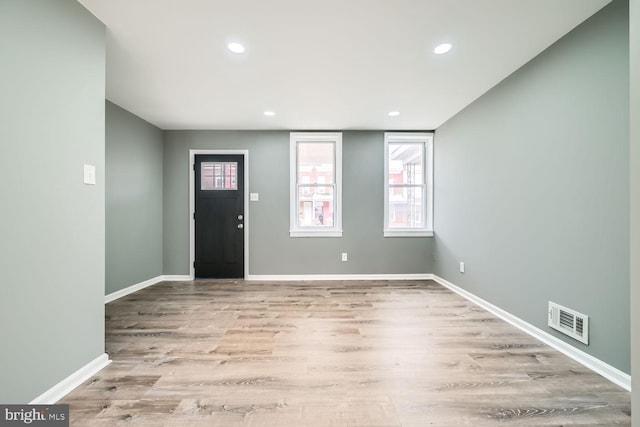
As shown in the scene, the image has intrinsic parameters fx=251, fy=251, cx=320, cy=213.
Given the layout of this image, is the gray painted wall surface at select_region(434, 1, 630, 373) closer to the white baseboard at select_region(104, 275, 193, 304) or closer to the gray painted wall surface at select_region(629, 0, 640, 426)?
the gray painted wall surface at select_region(629, 0, 640, 426)

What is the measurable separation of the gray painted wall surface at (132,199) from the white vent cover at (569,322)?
4639 mm

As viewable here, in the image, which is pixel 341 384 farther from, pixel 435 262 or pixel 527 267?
pixel 435 262

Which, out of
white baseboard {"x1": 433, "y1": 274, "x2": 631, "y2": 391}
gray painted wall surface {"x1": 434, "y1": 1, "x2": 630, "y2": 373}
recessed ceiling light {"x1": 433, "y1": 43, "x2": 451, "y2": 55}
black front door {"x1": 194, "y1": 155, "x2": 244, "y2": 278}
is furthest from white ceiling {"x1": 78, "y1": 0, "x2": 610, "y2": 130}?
white baseboard {"x1": 433, "y1": 274, "x2": 631, "y2": 391}

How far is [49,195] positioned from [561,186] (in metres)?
3.54

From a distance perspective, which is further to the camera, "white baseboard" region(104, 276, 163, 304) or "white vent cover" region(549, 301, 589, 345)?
"white baseboard" region(104, 276, 163, 304)

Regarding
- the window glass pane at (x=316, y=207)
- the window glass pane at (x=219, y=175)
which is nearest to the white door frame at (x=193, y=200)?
the window glass pane at (x=219, y=175)

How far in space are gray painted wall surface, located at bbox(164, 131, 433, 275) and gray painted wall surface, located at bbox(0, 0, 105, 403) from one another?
2404mm

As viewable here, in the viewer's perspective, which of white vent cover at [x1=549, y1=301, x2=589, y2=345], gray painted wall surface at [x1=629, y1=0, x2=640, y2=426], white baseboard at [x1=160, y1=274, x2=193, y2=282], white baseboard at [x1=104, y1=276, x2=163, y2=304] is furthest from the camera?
white baseboard at [x1=160, y1=274, x2=193, y2=282]

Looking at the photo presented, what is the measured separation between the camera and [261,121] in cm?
376

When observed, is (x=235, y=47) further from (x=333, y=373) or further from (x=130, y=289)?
(x=130, y=289)

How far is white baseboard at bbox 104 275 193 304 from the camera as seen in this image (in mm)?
3160

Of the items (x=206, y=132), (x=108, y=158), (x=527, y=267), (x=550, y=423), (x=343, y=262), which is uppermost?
(x=206, y=132)

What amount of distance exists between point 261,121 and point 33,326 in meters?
3.18

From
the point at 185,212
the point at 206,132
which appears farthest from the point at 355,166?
the point at 185,212
